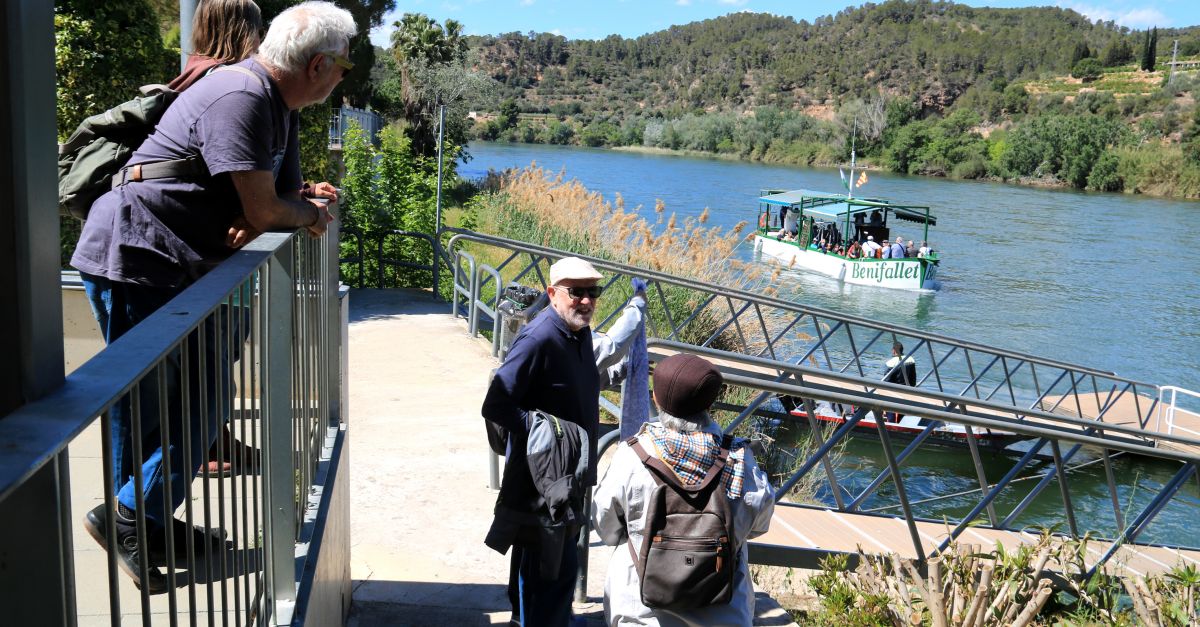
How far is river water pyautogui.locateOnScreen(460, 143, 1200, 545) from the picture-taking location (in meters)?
11.4

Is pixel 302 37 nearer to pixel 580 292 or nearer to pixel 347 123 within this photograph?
pixel 580 292

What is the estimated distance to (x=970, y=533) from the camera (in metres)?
6.11

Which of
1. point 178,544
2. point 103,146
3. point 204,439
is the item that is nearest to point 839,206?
point 103,146

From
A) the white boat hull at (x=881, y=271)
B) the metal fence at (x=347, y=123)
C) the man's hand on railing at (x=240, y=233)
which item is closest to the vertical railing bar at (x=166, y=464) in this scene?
the man's hand on railing at (x=240, y=233)

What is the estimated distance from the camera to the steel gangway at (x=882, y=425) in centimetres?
480

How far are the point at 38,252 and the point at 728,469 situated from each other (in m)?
2.07

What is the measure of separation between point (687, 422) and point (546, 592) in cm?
83

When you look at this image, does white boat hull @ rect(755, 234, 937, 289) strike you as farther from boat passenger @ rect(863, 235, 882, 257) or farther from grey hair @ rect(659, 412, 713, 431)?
grey hair @ rect(659, 412, 713, 431)

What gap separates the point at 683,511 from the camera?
2.73 meters

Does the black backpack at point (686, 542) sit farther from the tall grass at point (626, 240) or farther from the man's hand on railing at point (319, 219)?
the tall grass at point (626, 240)

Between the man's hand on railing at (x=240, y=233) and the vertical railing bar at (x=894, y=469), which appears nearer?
the man's hand on railing at (x=240, y=233)

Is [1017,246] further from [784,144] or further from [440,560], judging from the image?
[784,144]

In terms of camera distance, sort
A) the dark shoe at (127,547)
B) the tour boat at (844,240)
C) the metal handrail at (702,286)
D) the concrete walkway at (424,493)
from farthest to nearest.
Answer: the tour boat at (844,240) → the metal handrail at (702,286) → the concrete walkway at (424,493) → the dark shoe at (127,547)

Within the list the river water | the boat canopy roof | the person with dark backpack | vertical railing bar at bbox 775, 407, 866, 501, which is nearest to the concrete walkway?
vertical railing bar at bbox 775, 407, 866, 501
